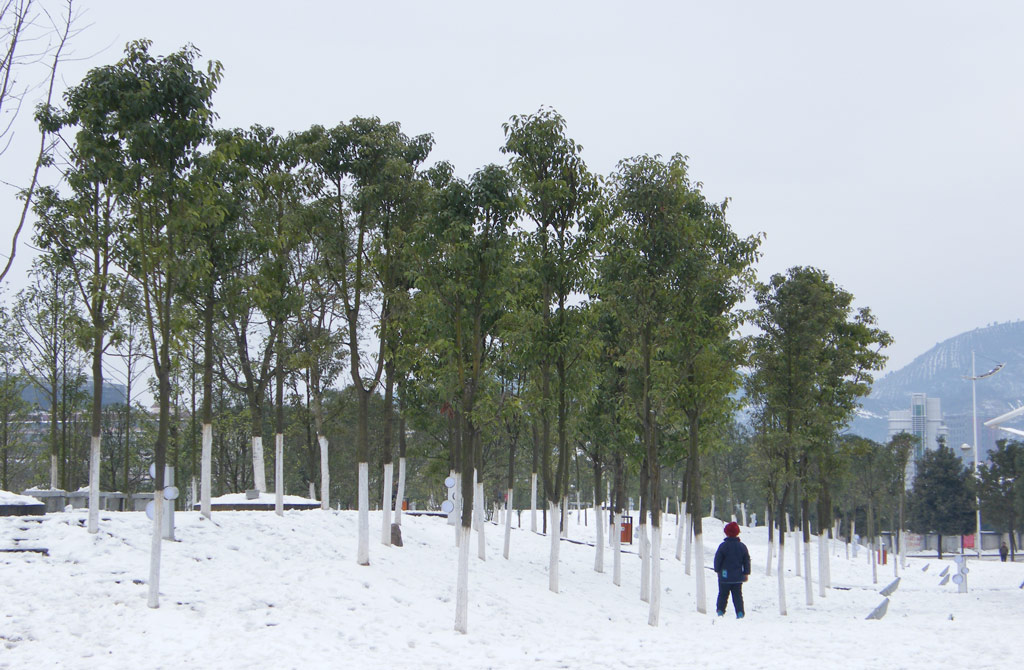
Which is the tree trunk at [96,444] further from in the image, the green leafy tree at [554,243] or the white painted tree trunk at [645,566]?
the white painted tree trunk at [645,566]

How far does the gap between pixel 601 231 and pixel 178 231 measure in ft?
36.8

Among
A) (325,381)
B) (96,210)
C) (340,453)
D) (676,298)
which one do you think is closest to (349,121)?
(96,210)

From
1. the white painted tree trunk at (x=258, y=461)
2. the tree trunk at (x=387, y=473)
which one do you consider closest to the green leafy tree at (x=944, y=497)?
the tree trunk at (x=387, y=473)

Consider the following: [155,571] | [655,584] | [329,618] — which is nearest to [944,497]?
[655,584]

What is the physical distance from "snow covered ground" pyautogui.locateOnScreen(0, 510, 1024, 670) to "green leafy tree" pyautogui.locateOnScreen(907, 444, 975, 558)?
255 feet

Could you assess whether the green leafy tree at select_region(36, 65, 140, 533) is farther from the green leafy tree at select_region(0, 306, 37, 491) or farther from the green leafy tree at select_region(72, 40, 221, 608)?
the green leafy tree at select_region(0, 306, 37, 491)

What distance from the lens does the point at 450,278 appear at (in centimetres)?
1970

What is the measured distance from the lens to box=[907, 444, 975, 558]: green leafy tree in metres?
92.9

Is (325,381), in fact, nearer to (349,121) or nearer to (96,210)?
(349,121)

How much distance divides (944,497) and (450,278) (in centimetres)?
9116

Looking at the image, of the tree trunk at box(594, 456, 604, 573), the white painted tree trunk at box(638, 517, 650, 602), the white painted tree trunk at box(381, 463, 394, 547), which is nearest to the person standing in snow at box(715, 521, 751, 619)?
the white painted tree trunk at box(638, 517, 650, 602)

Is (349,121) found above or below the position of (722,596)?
above

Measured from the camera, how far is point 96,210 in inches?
756

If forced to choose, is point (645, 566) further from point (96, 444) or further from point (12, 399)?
point (12, 399)
